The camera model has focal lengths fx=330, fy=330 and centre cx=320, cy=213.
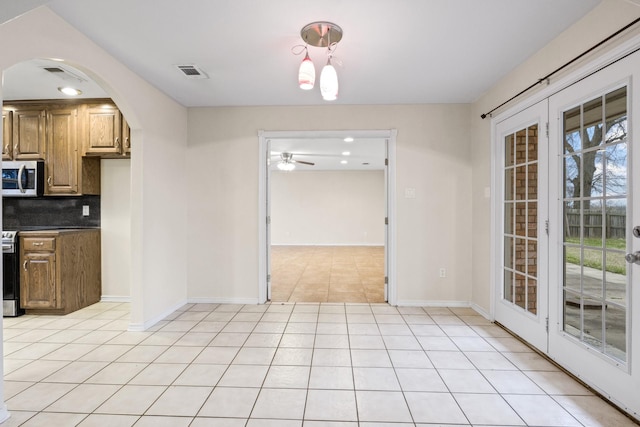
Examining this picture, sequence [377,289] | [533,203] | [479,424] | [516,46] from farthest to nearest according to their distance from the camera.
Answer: [377,289] < [533,203] < [516,46] < [479,424]

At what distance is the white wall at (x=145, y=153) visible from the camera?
83.5 inches

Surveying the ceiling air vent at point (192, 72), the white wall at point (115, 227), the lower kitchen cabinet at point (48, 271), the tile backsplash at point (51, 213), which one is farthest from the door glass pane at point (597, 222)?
the tile backsplash at point (51, 213)

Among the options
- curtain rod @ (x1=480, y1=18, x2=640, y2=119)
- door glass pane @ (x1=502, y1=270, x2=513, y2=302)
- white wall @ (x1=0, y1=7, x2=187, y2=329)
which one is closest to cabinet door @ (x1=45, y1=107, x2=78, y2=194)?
white wall @ (x1=0, y1=7, x2=187, y2=329)

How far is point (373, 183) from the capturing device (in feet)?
34.4

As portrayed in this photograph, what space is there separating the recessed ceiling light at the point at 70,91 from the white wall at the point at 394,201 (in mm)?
1156

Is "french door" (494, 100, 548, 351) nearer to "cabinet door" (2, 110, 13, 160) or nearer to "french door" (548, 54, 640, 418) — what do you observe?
"french door" (548, 54, 640, 418)

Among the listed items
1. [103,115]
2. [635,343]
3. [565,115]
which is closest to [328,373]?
[635,343]

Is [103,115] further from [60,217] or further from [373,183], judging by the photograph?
[373,183]

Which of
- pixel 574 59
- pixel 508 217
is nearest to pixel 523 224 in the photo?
pixel 508 217

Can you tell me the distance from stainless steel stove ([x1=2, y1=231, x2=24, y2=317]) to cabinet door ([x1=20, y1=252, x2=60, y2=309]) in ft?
0.17

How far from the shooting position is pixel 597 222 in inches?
83.4

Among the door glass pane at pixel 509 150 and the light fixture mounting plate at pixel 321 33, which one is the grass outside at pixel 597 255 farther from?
the light fixture mounting plate at pixel 321 33

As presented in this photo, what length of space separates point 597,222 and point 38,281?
508cm

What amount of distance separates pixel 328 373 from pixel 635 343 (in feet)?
5.93
